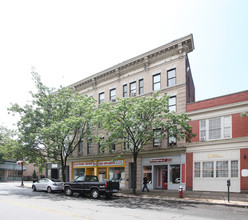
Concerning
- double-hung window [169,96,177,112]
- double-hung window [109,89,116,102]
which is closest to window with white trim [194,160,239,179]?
double-hung window [169,96,177,112]

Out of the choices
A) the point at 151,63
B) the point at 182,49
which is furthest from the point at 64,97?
the point at 182,49

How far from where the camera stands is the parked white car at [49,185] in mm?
21391

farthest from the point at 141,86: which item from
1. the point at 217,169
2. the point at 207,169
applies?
the point at 217,169

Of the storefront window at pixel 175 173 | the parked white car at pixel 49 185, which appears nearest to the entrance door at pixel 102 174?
the parked white car at pixel 49 185

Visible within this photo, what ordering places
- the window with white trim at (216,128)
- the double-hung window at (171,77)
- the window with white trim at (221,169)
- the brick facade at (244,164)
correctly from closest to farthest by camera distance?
the brick facade at (244,164)
the window with white trim at (221,169)
the window with white trim at (216,128)
the double-hung window at (171,77)

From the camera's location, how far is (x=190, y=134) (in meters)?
19.8

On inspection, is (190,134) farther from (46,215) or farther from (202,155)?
(46,215)

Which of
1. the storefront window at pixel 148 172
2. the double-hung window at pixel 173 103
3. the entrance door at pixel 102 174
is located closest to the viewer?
the double-hung window at pixel 173 103

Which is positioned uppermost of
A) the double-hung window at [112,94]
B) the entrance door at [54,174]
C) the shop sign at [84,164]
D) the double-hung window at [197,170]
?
the double-hung window at [112,94]

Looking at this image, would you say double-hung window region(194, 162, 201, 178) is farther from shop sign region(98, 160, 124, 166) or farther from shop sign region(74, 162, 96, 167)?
shop sign region(74, 162, 96, 167)

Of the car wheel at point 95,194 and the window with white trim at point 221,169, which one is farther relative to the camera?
the window with white trim at point 221,169

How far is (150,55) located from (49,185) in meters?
16.0

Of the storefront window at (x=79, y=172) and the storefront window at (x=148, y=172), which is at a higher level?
the storefront window at (x=148, y=172)

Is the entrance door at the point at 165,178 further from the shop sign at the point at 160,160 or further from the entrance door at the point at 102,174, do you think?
the entrance door at the point at 102,174
